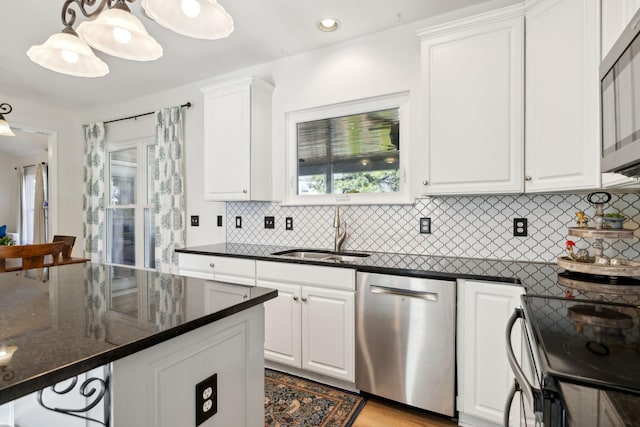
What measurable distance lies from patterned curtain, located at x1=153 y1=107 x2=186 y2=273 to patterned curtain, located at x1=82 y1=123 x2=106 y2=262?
1.21 m

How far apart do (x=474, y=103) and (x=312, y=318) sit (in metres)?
1.74

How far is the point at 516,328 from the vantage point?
1680 millimetres

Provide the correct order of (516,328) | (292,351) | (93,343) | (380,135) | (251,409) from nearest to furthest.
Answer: (93,343) → (251,409) → (516,328) → (292,351) → (380,135)

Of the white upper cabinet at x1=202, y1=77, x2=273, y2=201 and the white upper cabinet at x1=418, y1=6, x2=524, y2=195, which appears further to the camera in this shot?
the white upper cabinet at x1=202, y1=77, x2=273, y2=201

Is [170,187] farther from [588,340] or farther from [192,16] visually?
[588,340]

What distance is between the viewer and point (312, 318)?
88.9 inches

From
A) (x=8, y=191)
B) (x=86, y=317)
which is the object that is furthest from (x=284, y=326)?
(x=8, y=191)

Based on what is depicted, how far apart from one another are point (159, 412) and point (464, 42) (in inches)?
92.4

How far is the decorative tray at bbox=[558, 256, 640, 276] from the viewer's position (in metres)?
1.47

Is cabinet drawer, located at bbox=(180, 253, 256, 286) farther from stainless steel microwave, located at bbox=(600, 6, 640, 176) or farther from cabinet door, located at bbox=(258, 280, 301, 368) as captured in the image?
stainless steel microwave, located at bbox=(600, 6, 640, 176)

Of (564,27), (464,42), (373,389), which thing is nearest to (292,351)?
(373,389)

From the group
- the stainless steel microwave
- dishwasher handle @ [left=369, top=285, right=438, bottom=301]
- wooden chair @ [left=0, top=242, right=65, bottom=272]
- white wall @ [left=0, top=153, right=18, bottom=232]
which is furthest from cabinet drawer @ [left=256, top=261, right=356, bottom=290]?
white wall @ [left=0, top=153, right=18, bottom=232]

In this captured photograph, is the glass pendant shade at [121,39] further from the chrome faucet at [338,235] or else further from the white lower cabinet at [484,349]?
the white lower cabinet at [484,349]

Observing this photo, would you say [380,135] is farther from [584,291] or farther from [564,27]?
[584,291]
